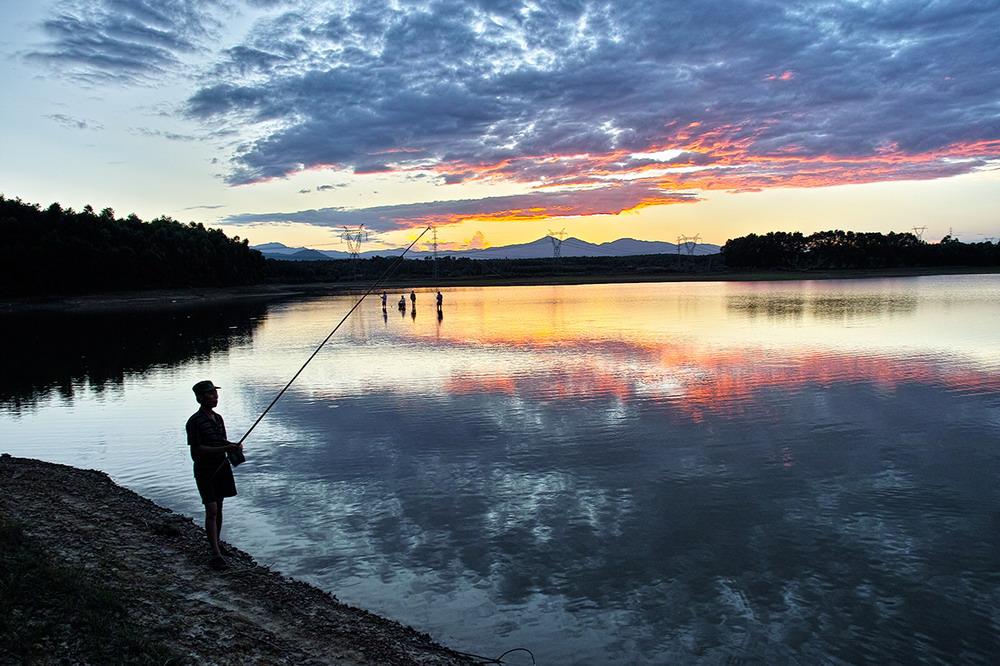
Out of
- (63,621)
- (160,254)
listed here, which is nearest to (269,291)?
(160,254)

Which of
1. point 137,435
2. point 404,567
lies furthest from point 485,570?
point 137,435

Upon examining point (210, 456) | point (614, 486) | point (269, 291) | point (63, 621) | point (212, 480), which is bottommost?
point (614, 486)

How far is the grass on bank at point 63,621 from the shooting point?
18.8 feet

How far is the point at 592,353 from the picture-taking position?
3105 centimetres

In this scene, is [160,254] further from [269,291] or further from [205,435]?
[205,435]

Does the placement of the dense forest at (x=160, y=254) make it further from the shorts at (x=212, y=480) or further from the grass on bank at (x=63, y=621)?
the grass on bank at (x=63, y=621)

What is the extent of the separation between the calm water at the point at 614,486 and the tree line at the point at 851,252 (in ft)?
532

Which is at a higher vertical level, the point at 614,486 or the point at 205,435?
the point at 205,435

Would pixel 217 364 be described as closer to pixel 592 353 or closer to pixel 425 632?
pixel 592 353

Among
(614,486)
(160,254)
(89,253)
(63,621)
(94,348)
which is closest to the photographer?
(63,621)

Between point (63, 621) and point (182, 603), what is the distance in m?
1.33

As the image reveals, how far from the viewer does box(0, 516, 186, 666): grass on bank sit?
5719 millimetres

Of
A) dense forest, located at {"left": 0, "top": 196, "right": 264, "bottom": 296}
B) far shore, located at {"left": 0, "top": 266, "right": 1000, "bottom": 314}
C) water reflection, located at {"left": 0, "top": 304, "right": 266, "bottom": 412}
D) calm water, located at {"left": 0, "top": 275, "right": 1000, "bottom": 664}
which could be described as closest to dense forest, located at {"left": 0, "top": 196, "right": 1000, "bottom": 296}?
dense forest, located at {"left": 0, "top": 196, "right": 264, "bottom": 296}

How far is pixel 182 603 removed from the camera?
24.2ft
